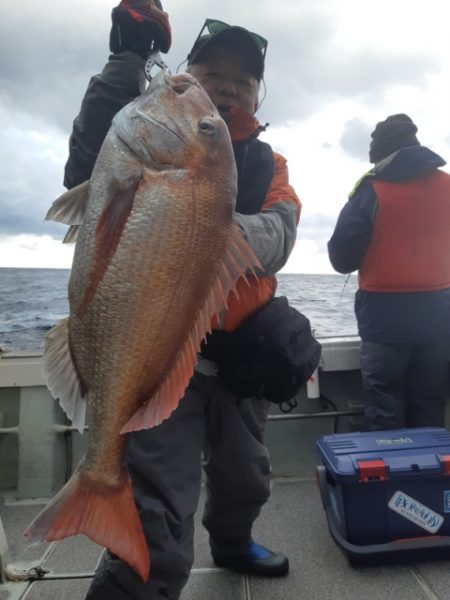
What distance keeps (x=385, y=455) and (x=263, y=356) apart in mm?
1177

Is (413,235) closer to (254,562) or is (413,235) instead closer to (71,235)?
(254,562)

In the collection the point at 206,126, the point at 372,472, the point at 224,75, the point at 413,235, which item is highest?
the point at 224,75

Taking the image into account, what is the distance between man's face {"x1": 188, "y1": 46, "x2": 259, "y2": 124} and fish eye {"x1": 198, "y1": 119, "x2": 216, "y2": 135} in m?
0.67

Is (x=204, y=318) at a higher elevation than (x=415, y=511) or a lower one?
higher

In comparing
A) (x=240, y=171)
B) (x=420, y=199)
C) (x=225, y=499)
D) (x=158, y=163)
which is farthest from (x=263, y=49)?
(x=225, y=499)

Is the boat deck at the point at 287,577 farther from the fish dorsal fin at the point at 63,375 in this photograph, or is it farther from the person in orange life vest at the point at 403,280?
the fish dorsal fin at the point at 63,375

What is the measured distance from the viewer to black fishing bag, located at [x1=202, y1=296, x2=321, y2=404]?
2.10 metres

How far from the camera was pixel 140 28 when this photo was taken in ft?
6.30

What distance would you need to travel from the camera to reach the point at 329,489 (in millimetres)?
3008

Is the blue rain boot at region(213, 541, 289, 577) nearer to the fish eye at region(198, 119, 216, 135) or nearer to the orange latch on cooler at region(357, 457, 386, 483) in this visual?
the orange latch on cooler at region(357, 457, 386, 483)

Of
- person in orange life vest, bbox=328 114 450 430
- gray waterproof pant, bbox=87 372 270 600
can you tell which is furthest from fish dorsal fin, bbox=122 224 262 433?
person in orange life vest, bbox=328 114 450 430

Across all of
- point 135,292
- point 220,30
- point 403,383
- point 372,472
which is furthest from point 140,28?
point 403,383

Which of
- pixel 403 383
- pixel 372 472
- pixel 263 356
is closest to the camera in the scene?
pixel 263 356

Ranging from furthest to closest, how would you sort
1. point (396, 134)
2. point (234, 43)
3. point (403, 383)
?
point (396, 134) < point (403, 383) < point (234, 43)
